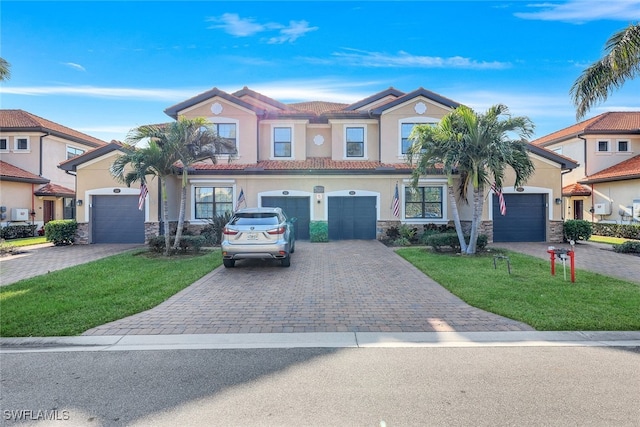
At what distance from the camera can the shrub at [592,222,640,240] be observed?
60.3ft

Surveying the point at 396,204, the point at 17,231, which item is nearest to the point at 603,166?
the point at 396,204

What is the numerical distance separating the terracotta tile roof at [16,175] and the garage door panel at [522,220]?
27.1m

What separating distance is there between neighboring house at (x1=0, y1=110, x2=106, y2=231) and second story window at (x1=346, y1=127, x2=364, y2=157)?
19840 millimetres

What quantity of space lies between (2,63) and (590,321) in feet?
61.5

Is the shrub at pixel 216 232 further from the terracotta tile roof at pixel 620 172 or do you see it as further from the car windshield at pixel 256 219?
the terracotta tile roof at pixel 620 172

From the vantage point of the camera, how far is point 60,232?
1611cm

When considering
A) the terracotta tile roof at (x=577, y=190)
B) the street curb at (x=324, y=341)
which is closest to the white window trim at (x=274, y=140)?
the street curb at (x=324, y=341)

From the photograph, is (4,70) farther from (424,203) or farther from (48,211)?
(424,203)

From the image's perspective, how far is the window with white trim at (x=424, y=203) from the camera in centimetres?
1823

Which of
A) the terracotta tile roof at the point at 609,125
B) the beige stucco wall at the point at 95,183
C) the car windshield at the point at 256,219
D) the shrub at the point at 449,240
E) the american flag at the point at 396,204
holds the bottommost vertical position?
the shrub at the point at 449,240

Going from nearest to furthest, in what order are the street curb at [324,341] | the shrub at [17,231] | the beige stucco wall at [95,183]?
the street curb at [324,341]
the beige stucco wall at [95,183]
the shrub at [17,231]

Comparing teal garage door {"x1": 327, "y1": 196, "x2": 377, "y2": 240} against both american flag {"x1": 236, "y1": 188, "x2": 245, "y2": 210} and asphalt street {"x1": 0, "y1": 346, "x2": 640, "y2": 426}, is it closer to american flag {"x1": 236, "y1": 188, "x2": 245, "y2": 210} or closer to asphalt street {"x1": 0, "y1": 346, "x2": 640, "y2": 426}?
american flag {"x1": 236, "y1": 188, "x2": 245, "y2": 210}

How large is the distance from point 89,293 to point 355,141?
15063 mm

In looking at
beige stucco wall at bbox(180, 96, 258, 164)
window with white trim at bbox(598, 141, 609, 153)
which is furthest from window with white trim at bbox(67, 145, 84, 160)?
window with white trim at bbox(598, 141, 609, 153)
